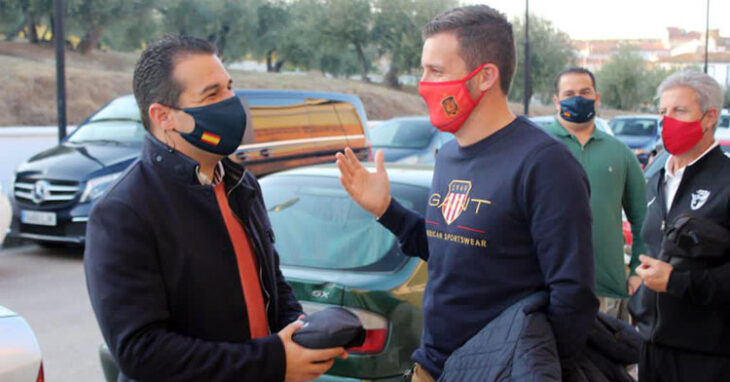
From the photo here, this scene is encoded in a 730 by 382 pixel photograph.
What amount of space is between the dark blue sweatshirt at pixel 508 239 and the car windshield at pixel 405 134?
10.1 m

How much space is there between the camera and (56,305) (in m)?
6.46

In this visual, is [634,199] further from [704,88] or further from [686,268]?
[686,268]

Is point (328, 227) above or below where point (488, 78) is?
below

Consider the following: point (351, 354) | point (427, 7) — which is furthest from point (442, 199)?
point (427, 7)

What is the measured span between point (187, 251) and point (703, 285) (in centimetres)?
189

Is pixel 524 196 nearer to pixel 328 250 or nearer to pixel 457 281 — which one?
pixel 457 281

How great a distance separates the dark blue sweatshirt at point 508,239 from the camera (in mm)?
1934

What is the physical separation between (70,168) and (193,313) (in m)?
7.34

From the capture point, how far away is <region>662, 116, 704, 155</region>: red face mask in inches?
117

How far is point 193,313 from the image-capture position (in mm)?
1861

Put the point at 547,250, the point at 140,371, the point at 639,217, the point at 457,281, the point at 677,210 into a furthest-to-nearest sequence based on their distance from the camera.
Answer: the point at 639,217 → the point at 677,210 → the point at 457,281 → the point at 547,250 → the point at 140,371

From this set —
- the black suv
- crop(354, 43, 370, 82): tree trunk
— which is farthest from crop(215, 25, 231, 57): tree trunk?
the black suv

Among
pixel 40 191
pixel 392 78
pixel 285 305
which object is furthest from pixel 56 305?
pixel 392 78

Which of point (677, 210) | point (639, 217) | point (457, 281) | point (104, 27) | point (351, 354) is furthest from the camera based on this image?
point (104, 27)
